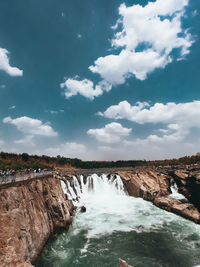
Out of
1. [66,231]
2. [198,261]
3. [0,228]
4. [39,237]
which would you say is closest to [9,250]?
[0,228]

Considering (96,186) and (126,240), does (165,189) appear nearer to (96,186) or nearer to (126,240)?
(96,186)

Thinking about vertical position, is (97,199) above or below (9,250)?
below

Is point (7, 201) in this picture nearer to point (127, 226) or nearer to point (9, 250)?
point (9, 250)

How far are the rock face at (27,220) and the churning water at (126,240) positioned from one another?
1.48 meters

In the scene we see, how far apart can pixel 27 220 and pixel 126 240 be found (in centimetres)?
1119

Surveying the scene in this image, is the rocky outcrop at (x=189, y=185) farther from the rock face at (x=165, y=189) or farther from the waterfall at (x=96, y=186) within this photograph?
the waterfall at (x=96, y=186)

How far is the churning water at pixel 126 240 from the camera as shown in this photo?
12.9 meters

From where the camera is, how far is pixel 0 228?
849 cm

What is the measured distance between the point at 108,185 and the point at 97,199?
612cm

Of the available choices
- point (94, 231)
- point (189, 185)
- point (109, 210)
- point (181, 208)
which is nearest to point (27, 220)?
point (94, 231)

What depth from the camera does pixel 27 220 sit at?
12.6m

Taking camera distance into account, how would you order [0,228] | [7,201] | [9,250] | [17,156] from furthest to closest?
[17,156] < [7,201] < [0,228] < [9,250]

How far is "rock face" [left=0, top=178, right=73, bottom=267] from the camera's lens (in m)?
7.98

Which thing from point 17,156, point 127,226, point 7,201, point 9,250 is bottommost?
point 127,226
